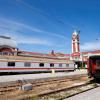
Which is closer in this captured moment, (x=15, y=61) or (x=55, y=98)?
(x=55, y=98)

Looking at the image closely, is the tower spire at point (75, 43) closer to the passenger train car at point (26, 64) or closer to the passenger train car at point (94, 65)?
the passenger train car at point (26, 64)

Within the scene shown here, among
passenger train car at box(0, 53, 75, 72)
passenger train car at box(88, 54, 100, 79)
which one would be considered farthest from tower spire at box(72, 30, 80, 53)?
passenger train car at box(88, 54, 100, 79)

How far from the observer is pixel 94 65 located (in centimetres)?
1717

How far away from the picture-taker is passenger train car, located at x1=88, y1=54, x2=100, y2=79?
54.8ft

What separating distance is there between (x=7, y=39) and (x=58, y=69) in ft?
69.8

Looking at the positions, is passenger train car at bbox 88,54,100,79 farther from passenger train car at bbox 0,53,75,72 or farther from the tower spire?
the tower spire

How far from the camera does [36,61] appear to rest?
32.5 metres

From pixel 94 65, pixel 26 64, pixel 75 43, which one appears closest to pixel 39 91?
pixel 94 65

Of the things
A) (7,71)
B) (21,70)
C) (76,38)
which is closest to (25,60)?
(21,70)

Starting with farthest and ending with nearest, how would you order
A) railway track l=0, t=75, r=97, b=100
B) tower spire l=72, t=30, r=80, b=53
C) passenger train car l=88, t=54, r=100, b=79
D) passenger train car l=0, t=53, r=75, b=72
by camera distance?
tower spire l=72, t=30, r=80, b=53, passenger train car l=0, t=53, r=75, b=72, passenger train car l=88, t=54, r=100, b=79, railway track l=0, t=75, r=97, b=100

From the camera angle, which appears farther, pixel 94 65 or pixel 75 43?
pixel 75 43

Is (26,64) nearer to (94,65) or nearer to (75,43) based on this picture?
(94,65)

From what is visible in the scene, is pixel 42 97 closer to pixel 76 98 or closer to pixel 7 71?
pixel 76 98

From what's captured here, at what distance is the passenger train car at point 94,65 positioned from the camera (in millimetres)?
16703
